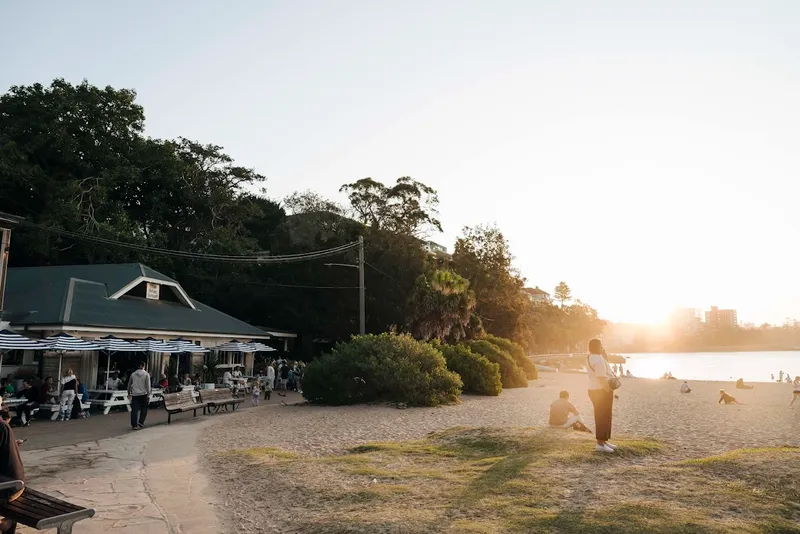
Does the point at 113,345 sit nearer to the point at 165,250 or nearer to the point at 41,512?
the point at 165,250

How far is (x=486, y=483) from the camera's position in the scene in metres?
7.75

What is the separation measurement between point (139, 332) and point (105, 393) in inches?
116

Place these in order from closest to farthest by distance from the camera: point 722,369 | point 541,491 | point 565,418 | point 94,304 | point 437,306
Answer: point 541,491 < point 565,418 < point 94,304 < point 437,306 < point 722,369

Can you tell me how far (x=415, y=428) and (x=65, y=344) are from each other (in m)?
12.0

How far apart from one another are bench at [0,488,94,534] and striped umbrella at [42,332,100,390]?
49.2 ft

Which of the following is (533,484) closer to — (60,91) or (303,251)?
(303,251)

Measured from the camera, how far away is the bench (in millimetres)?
4938

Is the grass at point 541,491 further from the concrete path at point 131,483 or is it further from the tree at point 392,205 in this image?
the tree at point 392,205

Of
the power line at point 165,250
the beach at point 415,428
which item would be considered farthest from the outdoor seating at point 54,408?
the power line at point 165,250

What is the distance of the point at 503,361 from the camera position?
3306cm

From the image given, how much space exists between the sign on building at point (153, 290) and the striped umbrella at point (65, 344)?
700 centimetres

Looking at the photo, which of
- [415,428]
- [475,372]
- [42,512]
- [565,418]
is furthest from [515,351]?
[42,512]

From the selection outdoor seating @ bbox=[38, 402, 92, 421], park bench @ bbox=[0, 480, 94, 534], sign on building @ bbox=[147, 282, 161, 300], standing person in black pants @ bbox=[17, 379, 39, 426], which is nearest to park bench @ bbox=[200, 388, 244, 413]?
outdoor seating @ bbox=[38, 402, 92, 421]

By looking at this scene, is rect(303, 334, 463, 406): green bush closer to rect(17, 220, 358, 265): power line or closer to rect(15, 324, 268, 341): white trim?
rect(15, 324, 268, 341): white trim
